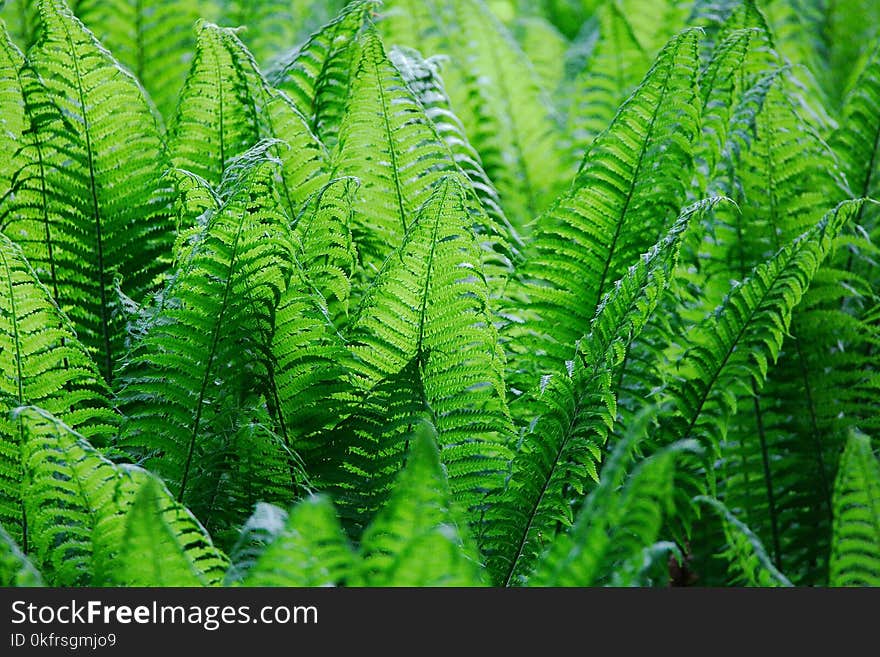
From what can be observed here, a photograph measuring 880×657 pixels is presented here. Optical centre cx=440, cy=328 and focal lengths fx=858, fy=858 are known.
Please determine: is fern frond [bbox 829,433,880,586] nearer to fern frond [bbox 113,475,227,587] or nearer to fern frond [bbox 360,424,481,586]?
fern frond [bbox 360,424,481,586]

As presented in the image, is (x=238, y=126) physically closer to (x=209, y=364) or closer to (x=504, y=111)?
(x=209, y=364)

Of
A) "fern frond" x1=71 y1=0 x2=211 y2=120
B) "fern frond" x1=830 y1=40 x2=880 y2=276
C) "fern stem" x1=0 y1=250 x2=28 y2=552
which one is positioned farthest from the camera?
"fern frond" x1=71 y1=0 x2=211 y2=120

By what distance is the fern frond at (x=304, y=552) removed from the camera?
0.65 meters

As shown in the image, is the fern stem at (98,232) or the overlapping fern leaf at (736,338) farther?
the fern stem at (98,232)

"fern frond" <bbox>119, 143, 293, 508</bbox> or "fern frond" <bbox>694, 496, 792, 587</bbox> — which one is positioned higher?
"fern frond" <bbox>119, 143, 293, 508</bbox>

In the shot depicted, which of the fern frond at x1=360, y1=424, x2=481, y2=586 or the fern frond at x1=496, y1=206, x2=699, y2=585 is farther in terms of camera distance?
the fern frond at x1=496, y1=206, x2=699, y2=585

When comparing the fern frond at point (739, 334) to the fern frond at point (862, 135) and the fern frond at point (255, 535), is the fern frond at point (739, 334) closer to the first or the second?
the fern frond at point (862, 135)

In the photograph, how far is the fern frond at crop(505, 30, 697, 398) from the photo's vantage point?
3.75ft

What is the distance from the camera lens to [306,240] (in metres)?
1.07

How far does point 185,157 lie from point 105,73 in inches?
6.0

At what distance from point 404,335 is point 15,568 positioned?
466 mm

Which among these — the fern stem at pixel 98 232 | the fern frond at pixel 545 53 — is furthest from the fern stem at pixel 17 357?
the fern frond at pixel 545 53

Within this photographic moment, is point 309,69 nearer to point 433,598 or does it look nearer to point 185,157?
point 185,157

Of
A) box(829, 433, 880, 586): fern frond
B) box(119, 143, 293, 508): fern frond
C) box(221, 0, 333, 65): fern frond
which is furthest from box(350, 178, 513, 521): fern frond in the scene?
box(221, 0, 333, 65): fern frond
